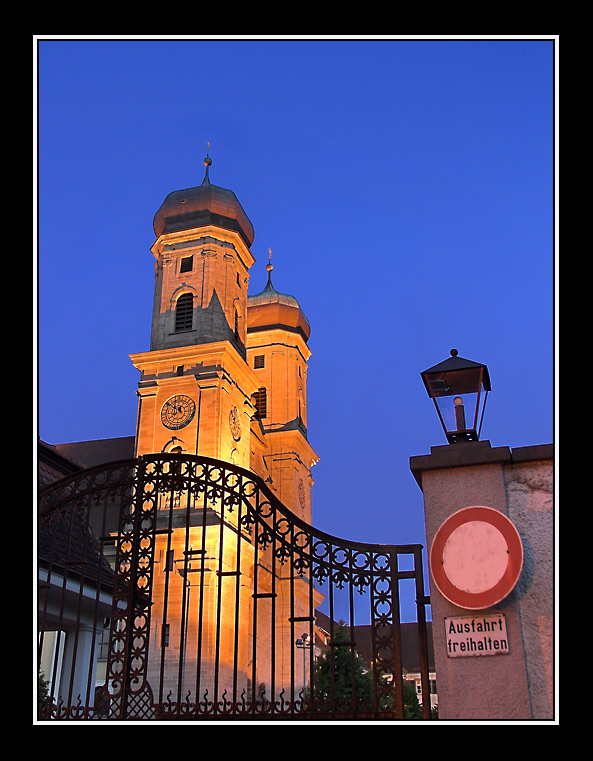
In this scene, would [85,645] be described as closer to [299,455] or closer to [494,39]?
[494,39]

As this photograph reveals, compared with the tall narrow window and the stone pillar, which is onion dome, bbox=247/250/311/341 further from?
the stone pillar

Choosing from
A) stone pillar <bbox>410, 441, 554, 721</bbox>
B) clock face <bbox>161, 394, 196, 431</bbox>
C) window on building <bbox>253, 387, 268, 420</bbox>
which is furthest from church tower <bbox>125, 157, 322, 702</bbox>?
stone pillar <bbox>410, 441, 554, 721</bbox>

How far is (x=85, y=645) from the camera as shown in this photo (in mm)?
12695

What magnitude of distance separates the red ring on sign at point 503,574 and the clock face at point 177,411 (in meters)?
28.6

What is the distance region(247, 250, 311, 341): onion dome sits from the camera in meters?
50.6

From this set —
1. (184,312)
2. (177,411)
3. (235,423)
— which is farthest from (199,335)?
(235,423)

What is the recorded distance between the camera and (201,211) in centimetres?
3834

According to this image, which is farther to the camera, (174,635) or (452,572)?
(174,635)

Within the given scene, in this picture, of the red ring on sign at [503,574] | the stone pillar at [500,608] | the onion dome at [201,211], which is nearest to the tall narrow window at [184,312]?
the onion dome at [201,211]

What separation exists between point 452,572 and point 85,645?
8823mm

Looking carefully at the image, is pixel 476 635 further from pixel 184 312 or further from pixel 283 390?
pixel 283 390

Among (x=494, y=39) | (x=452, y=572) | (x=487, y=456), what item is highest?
(x=494, y=39)

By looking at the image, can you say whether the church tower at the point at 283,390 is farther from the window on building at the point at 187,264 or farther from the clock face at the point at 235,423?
the window on building at the point at 187,264

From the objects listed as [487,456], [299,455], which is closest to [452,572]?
[487,456]
